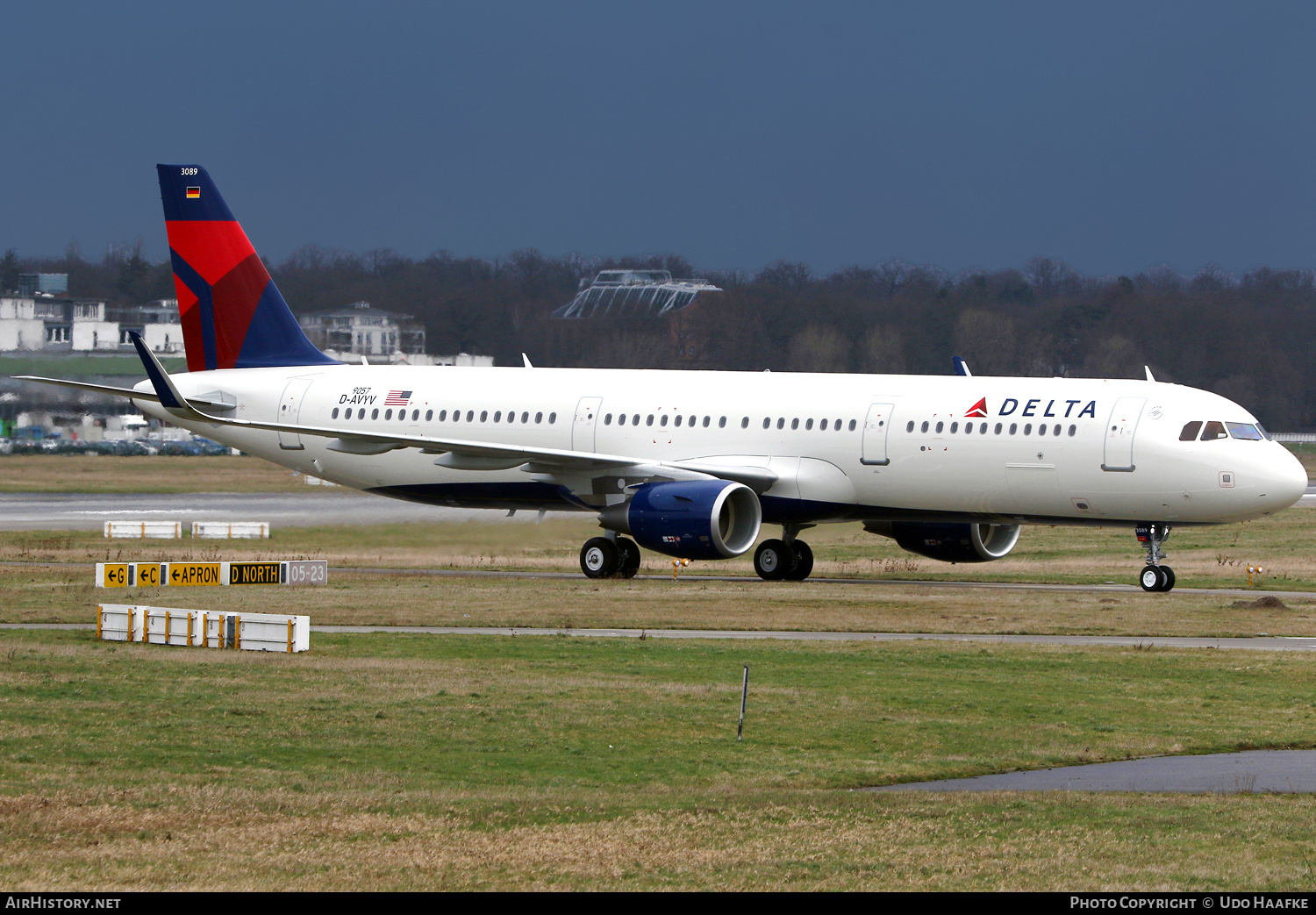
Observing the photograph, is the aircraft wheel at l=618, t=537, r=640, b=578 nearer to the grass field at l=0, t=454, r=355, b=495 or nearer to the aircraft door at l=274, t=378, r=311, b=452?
the aircraft door at l=274, t=378, r=311, b=452

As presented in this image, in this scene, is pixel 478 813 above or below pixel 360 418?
below

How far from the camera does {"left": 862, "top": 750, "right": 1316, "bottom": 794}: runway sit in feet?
55.9

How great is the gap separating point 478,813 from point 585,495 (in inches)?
940

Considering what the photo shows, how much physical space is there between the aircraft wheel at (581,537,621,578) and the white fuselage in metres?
0.99

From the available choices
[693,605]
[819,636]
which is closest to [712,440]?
[693,605]

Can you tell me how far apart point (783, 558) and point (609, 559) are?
3.94 metres

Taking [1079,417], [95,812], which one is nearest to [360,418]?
[1079,417]

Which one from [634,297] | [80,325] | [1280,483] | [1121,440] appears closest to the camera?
[1280,483]

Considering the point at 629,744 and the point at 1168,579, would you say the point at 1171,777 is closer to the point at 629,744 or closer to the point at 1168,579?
the point at 629,744

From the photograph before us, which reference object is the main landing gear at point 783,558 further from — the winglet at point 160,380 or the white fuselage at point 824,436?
the winglet at point 160,380

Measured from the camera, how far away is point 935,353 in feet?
367

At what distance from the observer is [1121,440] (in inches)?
1369
